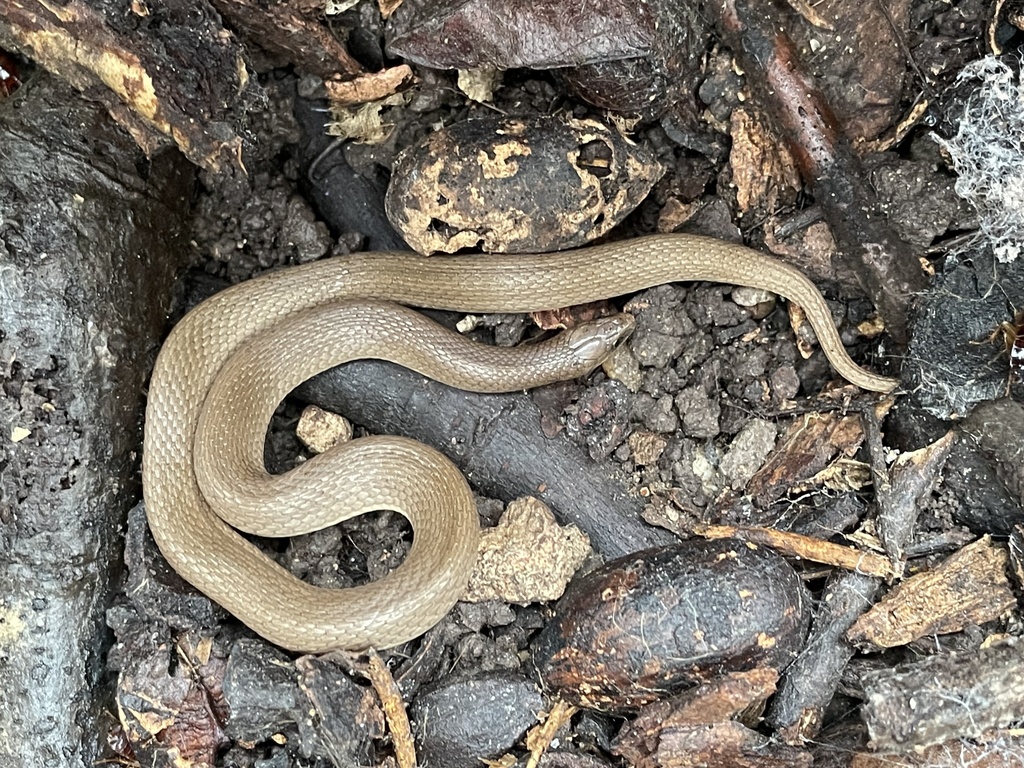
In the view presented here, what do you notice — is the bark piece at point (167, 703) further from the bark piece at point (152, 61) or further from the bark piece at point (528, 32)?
the bark piece at point (528, 32)

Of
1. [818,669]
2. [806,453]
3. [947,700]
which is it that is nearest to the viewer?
[947,700]

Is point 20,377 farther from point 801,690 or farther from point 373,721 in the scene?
point 801,690

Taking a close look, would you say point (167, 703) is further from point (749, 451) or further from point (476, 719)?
point (749, 451)

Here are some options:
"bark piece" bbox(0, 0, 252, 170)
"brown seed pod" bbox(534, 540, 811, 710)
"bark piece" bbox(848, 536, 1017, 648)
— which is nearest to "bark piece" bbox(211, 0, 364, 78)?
"bark piece" bbox(0, 0, 252, 170)

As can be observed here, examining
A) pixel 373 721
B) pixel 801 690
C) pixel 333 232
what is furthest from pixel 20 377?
pixel 801 690

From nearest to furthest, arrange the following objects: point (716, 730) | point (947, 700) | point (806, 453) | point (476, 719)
Result: 1. point (947, 700)
2. point (716, 730)
3. point (476, 719)
4. point (806, 453)

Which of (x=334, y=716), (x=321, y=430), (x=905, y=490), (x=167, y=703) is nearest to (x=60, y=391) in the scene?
(x=321, y=430)

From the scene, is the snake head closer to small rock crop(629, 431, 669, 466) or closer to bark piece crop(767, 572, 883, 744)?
small rock crop(629, 431, 669, 466)
